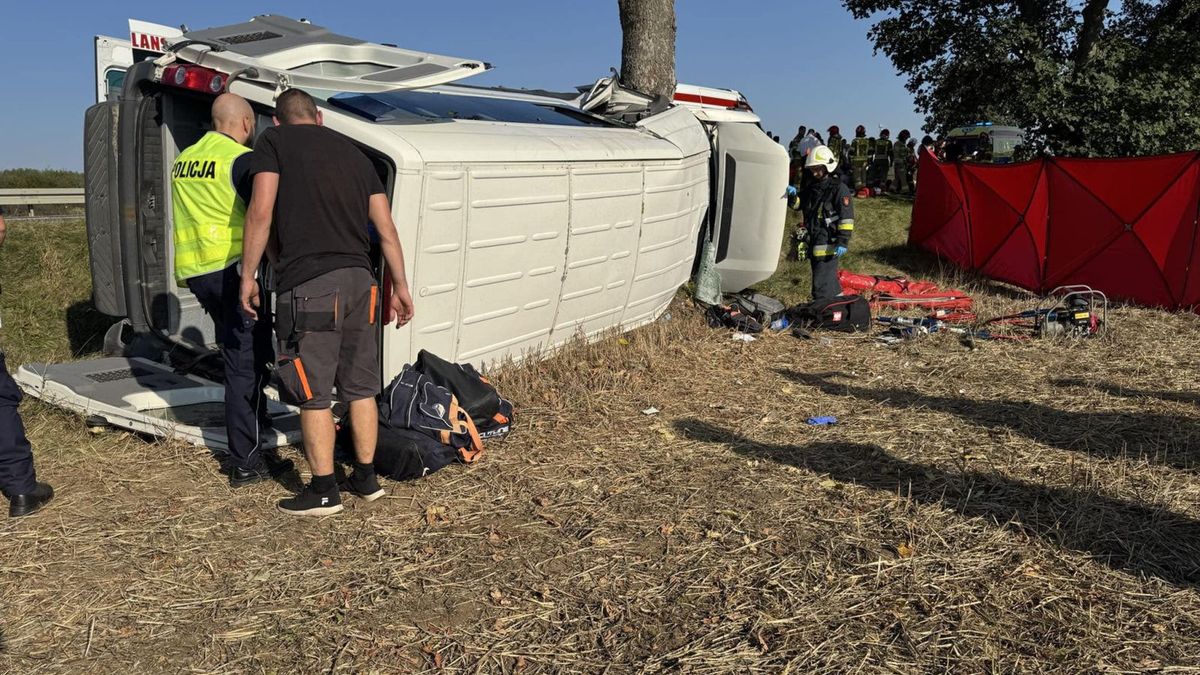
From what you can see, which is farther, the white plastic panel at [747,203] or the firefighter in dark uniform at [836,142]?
the firefighter in dark uniform at [836,142]

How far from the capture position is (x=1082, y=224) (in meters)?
9.86

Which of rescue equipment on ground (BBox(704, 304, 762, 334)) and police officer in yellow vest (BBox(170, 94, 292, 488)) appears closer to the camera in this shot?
police officer in yellow vest (BBox(170, 94, 292, 488))

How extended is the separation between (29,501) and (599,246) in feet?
12.4

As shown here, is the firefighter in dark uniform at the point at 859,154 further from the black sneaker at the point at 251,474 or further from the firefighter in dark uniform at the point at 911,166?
the black sneaker at the point at 251,474

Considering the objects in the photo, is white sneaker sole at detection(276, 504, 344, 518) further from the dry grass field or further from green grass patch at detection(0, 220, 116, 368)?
green grass patch at detection(0, 220, 116, 368)

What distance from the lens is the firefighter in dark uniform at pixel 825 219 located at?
820 centimetres

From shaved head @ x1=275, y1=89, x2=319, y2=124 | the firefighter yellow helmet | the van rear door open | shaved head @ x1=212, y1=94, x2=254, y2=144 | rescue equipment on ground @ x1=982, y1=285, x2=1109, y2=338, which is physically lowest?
rescue equipment on ground @ x1=982, y1=285, x2=1109, y2=338

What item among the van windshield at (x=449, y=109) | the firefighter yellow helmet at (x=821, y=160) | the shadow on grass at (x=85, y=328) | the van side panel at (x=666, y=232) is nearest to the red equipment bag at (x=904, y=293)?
the firefighter yellow helmet at (x=821, y=160)

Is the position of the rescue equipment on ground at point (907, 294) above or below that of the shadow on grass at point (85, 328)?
above

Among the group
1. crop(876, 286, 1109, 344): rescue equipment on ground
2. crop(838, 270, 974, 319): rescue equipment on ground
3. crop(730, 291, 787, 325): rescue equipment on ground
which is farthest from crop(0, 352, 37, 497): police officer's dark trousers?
crop(838, 270, 974, 319): rescue equipment on ground

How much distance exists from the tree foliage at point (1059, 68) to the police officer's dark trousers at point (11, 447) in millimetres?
17798

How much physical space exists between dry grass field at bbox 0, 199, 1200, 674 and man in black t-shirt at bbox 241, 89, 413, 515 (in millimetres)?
598

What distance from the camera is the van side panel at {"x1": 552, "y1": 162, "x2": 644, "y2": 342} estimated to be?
20.0 ft

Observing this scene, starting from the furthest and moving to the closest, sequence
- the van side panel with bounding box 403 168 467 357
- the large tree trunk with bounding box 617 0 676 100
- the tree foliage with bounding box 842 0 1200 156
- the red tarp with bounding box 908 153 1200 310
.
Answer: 1. the tree foliage with bounding box 842 0 1200 156
2. the large tree trunk with bounding box 617 0 676 100
3. the red tarp with bounding box 908 153 1200 310
4. the van side panel with bounding box 403 168 467 357
